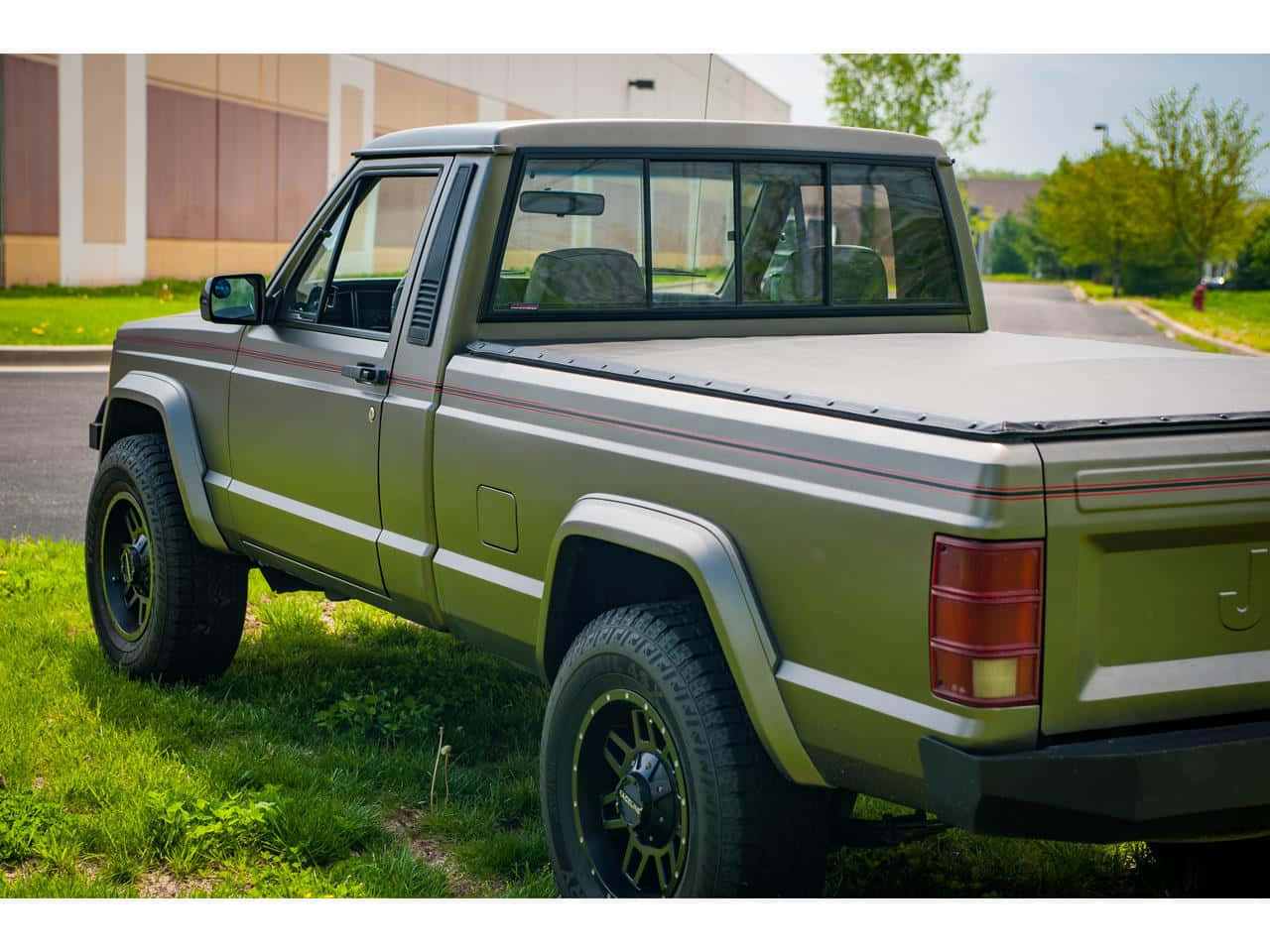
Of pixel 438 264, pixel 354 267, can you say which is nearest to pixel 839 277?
pixel 438 264

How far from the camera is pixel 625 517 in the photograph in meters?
3.57

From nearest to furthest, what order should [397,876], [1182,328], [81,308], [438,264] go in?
[397,876] → [438,264] → [81,308] → [1182,328]

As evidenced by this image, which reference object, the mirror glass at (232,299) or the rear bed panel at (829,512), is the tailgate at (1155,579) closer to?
the rear bed panel at (829,512)

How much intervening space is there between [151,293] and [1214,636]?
2461 centimetres

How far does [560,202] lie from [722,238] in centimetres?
61

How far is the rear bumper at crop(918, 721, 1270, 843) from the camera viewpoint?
287cm

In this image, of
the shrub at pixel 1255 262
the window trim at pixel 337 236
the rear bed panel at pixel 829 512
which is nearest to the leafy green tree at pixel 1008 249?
the shrub at pixel 1255 262

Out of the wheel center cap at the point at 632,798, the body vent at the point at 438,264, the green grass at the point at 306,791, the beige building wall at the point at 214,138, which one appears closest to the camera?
the wheel center cap at the point at 632,798

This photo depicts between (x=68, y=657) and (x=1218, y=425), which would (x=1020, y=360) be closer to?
(x=1218, y=425)

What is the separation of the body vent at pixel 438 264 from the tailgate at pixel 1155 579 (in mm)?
2180

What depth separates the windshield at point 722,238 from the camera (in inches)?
182

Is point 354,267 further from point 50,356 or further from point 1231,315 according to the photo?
point 1231,315

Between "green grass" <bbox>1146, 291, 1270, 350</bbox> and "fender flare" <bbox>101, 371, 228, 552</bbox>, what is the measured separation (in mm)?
22297

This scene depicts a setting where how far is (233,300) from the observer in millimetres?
5383
